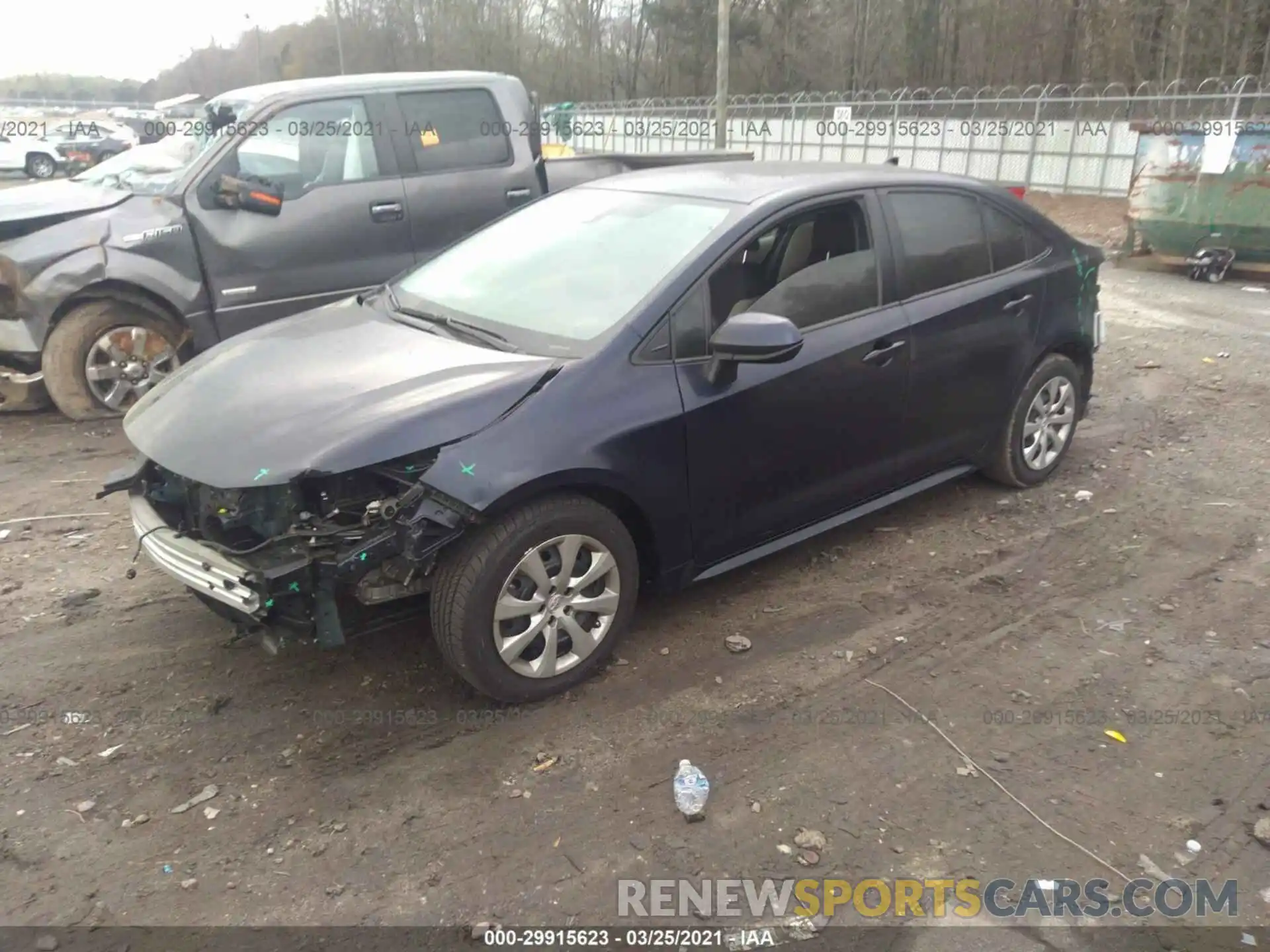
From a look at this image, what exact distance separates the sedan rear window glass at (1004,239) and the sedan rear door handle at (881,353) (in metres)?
0.96

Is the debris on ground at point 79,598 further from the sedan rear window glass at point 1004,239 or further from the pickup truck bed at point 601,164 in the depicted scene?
the pickup truck bed at point 601,164

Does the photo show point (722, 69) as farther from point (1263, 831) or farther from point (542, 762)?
point (1263, 831)

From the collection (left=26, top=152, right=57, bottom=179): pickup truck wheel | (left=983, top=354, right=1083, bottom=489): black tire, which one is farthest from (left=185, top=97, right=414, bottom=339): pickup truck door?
(left=26, top=152, right=57, bottom=179): pickup truck wheel

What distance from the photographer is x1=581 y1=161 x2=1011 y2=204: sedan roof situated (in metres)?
3.94

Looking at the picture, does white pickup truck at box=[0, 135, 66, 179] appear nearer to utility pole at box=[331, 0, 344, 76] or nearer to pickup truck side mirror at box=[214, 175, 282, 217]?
utility pole at box=[331, 0, 344, 76]

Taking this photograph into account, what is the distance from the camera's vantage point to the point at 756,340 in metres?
3.30

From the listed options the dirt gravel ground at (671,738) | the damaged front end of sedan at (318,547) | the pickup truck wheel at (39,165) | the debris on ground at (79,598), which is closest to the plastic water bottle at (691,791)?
the dirt gravel ground at (671,738)

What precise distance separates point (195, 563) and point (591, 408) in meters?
1.36

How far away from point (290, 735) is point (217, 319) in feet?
12.3

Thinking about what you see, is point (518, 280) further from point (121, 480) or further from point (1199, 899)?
Answer: point (1199, 899)

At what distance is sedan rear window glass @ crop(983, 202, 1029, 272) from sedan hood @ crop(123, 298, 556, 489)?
2542 millimetres

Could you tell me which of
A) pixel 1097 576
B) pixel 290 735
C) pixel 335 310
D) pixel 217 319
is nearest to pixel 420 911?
pixel 290 735

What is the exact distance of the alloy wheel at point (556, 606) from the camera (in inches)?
124

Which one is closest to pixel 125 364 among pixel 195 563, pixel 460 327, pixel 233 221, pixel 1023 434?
pixel 233 221
